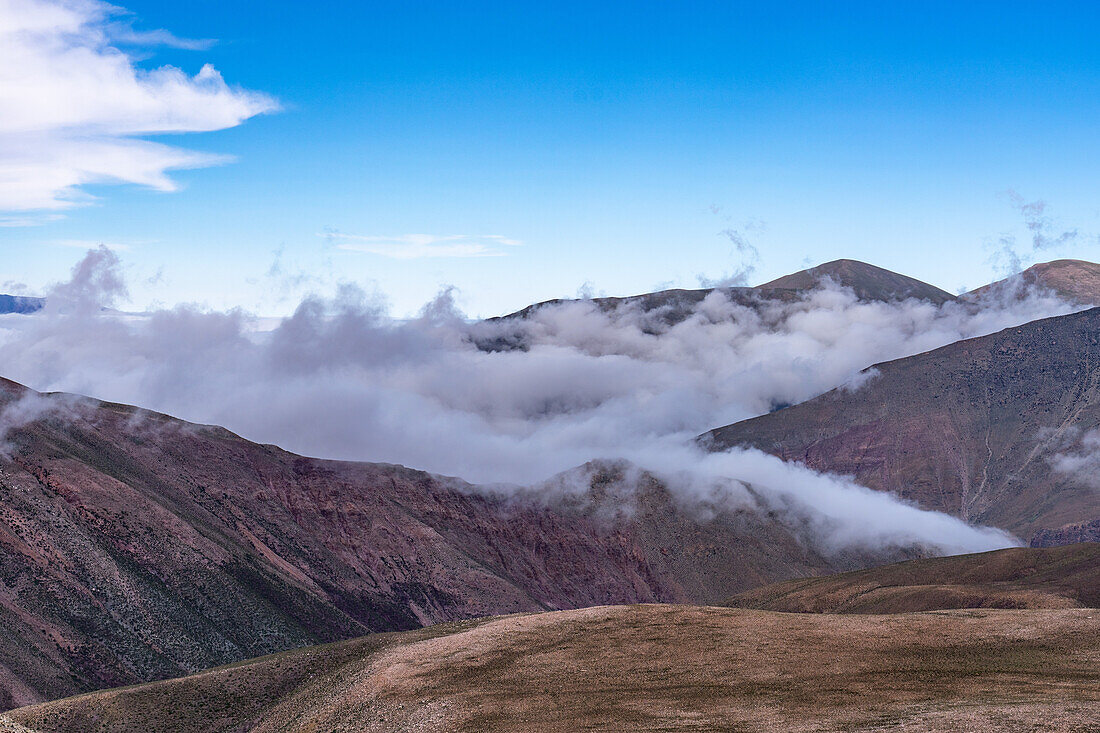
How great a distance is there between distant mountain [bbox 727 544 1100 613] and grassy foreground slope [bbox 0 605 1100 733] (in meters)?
58.2

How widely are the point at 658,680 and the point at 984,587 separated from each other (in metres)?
102

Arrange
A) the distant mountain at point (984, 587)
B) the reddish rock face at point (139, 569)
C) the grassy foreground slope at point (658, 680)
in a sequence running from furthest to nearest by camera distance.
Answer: the distant mountain at point (984, 587), the reddish rock face at point (139, 569), the grassy foreground slope at point (658, 680)

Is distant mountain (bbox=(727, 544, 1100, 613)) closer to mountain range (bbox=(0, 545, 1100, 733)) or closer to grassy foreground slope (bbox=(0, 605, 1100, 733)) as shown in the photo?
grassy foreground slope (bbox=(0, 605, 1100, 733))

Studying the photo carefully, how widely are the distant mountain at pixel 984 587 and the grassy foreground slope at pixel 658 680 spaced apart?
191 feet

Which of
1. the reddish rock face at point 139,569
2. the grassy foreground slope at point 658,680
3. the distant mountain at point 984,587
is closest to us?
the grassy foreground slope at point 658,680

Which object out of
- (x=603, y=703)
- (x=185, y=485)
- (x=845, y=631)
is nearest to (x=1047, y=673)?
(x=845, y=631)

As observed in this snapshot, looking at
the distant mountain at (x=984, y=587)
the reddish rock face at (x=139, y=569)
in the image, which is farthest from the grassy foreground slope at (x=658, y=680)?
the distant mountain at (x=984, y=587)

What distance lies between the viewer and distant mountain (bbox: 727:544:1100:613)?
14575 centimetres

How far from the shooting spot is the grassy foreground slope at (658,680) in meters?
63.5

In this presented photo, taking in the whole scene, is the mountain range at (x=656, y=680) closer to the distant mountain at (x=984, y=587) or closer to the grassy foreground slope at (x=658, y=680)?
the grassy foreground slope at (x=658, y=680)

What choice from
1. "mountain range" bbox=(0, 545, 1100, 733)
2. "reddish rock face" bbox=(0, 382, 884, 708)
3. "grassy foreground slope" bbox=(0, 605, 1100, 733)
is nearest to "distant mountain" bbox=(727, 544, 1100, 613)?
"grassy foreground slope" bbox=(0, 605, 1100, 733)

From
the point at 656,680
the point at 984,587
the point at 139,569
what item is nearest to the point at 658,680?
the point at 656,680

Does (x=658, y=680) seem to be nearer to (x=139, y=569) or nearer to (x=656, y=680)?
(x=656, y=680)

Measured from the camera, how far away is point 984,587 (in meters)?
159
